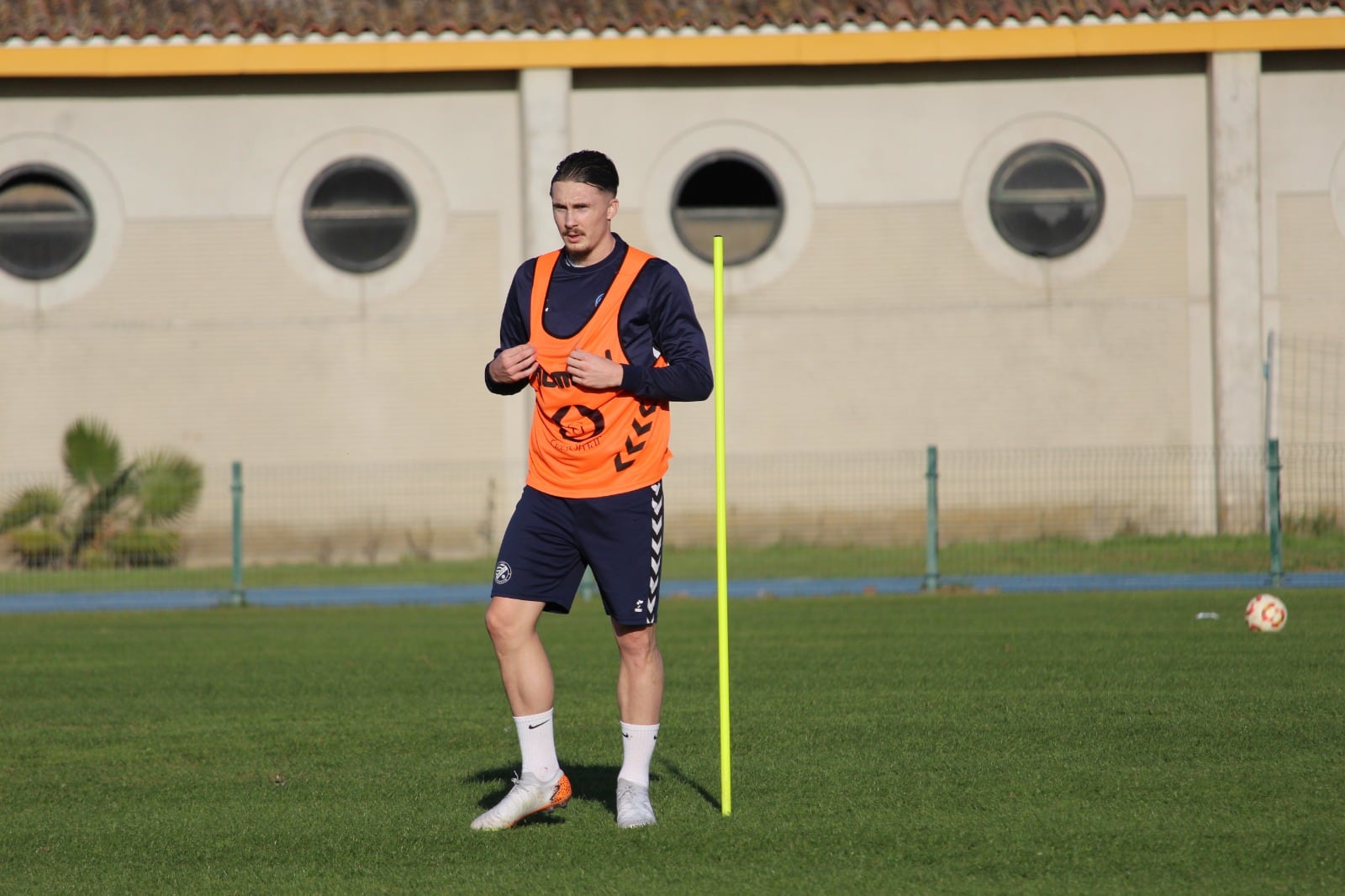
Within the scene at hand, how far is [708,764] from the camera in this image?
21.6 ft

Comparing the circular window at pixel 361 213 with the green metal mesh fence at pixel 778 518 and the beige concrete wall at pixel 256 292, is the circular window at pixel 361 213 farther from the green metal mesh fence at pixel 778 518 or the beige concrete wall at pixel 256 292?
the green metal mesh fence at pixel 778 518

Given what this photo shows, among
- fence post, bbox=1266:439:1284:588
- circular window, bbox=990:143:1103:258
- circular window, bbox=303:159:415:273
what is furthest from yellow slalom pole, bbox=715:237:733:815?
circular window, bbox=303:159:415:273

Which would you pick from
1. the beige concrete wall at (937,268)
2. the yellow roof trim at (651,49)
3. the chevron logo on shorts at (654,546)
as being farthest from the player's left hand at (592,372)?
the yellow roof trim at (651,49)

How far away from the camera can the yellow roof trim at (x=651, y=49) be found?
63.1ft

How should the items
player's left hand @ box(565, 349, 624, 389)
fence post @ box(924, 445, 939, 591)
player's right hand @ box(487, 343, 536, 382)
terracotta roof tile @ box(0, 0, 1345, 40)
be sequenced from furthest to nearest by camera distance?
terracotta roof tile @ box(0, 0, 1345, 40) → fence post @ box(924, 445, 939, 591) → player's right hand @ box(487, 343, 536, 382) → player's left hand @ box(565, 349, 624, 389)

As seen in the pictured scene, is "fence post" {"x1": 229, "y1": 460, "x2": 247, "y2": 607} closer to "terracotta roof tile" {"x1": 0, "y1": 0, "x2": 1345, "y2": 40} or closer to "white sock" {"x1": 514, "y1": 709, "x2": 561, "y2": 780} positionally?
"terracotta roof tile" {"x1": 0, "y1": 0, "x2": 1345, "y2": 40}

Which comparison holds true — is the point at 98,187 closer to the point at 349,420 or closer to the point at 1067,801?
the point at 349,420

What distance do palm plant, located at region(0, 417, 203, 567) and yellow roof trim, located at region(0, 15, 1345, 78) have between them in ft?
15.2

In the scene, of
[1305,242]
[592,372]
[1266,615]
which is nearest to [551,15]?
[1305,242]

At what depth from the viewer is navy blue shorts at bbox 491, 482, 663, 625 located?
5520mm

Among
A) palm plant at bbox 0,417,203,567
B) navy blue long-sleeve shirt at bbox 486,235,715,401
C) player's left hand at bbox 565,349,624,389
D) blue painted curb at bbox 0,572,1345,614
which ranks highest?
navy blue long-sleeve shirt at bbox 486,235,715,401

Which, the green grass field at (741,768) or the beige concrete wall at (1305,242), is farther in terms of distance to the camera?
the beige concrete wall at (1305,242)

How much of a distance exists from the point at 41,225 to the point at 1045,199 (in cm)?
1287

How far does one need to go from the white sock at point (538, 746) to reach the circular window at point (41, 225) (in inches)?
647
